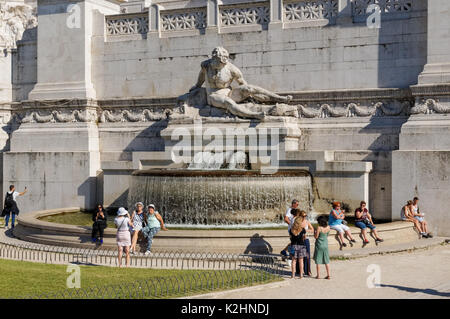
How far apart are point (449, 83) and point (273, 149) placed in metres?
5.91

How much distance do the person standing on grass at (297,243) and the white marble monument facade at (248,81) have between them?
A: 6860mm

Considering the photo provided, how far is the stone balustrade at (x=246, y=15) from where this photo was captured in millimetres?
22875

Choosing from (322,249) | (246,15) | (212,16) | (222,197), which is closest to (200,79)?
(212,16)

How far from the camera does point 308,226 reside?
15352 mm

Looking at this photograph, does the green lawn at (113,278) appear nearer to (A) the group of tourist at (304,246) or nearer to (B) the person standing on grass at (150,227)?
(A) the group of tourist at (304,246)

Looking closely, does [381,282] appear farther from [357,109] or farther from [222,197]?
[357,109]

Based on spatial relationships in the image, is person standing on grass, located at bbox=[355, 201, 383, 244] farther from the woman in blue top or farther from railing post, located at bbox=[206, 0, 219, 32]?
railing post, located at bbox=[206, 0, 219, 32]

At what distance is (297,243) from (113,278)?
404 cm

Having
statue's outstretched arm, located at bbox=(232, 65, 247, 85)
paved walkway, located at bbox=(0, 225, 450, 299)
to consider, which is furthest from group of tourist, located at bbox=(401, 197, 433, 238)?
statue's outstretched arm, located at bbox=(232, 65, 247, 85)

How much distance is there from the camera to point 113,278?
44.3ft

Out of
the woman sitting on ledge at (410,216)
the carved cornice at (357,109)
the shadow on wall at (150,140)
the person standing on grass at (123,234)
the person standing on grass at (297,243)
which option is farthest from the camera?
the shadow on wall at (150,140)

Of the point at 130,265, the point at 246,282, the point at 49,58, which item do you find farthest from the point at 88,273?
the point at 49,58

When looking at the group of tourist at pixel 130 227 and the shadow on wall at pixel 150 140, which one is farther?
the shadow on wall at pixel 150 140

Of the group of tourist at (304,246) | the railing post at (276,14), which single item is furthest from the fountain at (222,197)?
the railing post at (276,14)
